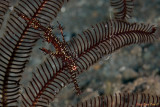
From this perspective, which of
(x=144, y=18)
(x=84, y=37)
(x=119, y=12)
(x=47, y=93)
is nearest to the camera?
(x=47, y=93)

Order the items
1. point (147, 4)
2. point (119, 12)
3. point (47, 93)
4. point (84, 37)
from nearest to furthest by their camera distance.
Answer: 1. point (47, 93)
2. point (84, 37)
3. point (119, 12)
4. point (147, 4)

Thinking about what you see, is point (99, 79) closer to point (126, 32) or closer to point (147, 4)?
point (126, 32)

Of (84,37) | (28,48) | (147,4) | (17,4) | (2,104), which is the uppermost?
(147,4)

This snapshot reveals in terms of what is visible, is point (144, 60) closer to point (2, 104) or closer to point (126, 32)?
point (126, 32)

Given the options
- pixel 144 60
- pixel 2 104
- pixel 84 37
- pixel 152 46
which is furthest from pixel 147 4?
pixel 2 104

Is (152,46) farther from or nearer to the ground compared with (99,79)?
farther from the ground

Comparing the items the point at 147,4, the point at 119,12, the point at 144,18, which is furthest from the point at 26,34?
the point at 147,4

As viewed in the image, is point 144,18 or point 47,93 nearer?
point 47,93
